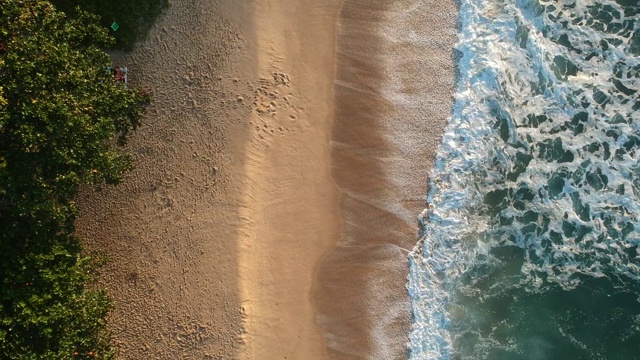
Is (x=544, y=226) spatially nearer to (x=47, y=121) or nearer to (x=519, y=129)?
(x=519, y=129)

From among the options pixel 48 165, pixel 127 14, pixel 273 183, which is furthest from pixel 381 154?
pixel 48 165

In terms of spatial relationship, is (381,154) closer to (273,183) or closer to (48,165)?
(273,183)

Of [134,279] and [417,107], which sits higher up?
[417,107]

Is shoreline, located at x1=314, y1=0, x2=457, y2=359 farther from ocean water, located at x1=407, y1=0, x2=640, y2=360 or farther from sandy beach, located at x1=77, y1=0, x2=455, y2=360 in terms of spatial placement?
ocean water, located at x1=407, y1=0, x2=640, y2=360

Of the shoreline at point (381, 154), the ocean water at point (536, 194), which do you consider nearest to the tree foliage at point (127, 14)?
the shoreline at point (381, 154)

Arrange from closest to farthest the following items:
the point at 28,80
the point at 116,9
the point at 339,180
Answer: the point at 28,80, the point at 116,9, the point at 339,180

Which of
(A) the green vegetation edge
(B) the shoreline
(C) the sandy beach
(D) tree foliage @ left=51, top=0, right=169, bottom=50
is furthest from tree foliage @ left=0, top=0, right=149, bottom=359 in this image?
(B) the shoreline

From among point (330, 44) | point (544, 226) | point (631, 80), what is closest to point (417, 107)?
point (330, 44)

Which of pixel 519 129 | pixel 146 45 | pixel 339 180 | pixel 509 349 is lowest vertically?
pixel 509 349
